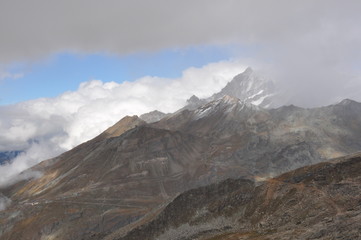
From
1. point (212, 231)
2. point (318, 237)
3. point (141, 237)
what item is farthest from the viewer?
point (141, 237)

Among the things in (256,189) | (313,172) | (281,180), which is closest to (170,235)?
(256,189)

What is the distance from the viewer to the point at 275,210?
108 m

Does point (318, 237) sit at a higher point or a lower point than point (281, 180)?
lower

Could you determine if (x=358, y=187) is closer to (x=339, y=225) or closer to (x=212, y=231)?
(x=339, y=225)

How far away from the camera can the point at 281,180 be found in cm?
12700

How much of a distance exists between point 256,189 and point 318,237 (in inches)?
2063

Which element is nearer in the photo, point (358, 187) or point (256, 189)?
point (358, 187)

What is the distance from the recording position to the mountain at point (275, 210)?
278 feet

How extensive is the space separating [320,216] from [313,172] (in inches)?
1199

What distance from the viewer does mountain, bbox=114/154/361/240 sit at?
8469 cm

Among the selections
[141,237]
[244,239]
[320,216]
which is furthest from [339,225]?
[141,237]

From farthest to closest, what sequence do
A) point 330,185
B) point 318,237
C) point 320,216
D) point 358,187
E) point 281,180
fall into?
point 281,180, point 330,185, point 358,187, point 320,216, point 318,237

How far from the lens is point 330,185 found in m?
105

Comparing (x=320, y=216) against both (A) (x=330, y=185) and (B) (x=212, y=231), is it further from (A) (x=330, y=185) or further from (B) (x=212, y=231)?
(B) (x=212, y=231)
